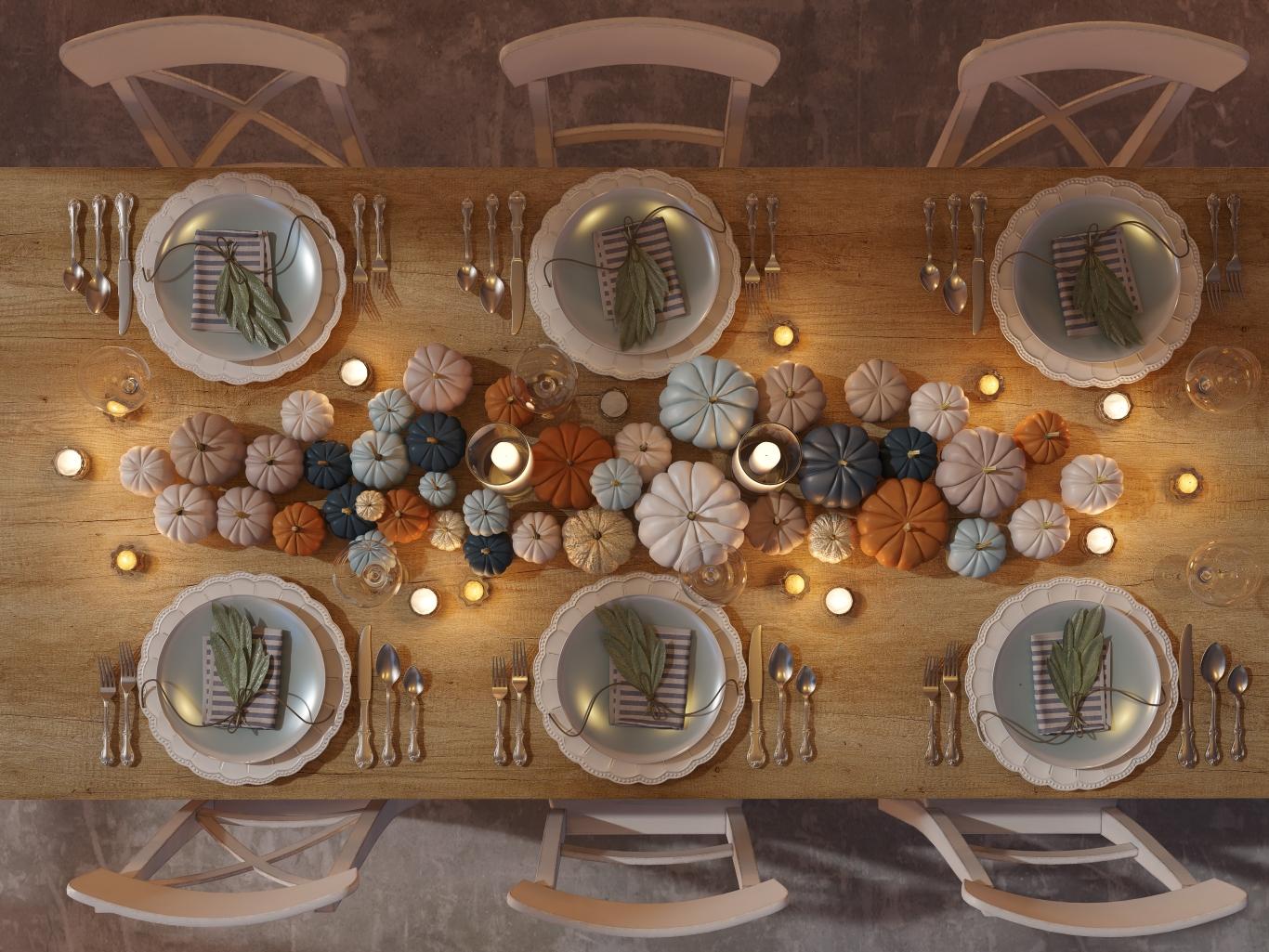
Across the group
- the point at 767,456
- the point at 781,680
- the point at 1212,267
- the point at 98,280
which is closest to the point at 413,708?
the point at 781,680

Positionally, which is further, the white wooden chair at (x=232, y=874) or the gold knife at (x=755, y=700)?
the gold knife at (x=755, y=700)

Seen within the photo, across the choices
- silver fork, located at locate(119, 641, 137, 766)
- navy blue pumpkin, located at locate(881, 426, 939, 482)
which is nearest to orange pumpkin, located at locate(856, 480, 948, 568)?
→ navy blue pumpkin, located at locate(881, 426, 939, 482)

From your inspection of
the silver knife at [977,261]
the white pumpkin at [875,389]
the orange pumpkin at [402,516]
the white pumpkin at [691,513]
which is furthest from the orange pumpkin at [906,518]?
the orange pumpkin at [402,516]

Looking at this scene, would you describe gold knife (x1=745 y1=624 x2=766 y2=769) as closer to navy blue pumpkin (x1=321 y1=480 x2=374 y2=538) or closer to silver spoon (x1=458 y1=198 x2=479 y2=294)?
navy blue pumpkin (x1=321 y1=480 x2=374 y2=538)

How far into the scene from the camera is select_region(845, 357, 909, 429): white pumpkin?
72.5 inches

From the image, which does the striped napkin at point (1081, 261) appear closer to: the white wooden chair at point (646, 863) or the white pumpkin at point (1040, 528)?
the white pumpkin at point (1040, 528)

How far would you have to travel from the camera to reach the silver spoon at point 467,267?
1.89 meters

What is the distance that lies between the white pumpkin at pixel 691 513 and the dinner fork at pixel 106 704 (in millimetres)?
1130

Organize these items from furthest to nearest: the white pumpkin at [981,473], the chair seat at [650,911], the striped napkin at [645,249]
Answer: the striped napkin at [645,249] < the white pumpkin at [981,473] < the chair seat at [650,911]

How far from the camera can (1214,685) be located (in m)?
1.89

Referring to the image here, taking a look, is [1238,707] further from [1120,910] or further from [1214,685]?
[1120,910]

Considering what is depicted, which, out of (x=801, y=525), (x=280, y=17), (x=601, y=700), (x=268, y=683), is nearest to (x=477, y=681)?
(x=601, y=700)

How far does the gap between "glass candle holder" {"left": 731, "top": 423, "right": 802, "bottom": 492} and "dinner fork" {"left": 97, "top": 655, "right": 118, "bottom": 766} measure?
133 centimetres

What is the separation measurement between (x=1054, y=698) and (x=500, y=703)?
1138 mm
